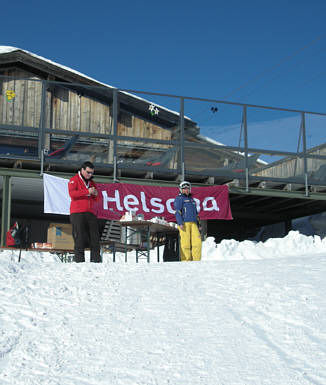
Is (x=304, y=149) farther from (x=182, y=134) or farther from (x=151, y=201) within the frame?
(x=151, y=201)

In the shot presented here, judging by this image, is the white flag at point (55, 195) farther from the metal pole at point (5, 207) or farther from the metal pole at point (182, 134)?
the metal pole at point (182, 134)

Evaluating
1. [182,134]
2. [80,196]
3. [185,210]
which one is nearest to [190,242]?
[185,210]

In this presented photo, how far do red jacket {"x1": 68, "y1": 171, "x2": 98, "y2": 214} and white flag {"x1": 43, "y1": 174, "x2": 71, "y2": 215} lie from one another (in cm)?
512

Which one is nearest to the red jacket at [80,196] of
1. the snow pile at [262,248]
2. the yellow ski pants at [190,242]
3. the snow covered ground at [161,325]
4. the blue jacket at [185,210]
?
the snow covered ground at [161,325]

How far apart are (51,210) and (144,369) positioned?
1030 cm

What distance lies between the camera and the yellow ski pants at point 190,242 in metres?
10.5

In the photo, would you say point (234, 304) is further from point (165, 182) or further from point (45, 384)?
point (165, 182)

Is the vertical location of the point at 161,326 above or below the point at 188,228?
below

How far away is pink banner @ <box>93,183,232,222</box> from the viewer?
14523 mm

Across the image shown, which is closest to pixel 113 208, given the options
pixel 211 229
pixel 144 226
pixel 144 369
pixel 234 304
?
pixel 144 226

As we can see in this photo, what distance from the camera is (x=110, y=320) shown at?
4.96 meters

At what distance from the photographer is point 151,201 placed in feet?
49.4

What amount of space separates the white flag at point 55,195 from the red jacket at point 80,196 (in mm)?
5116

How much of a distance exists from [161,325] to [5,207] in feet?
32.7
